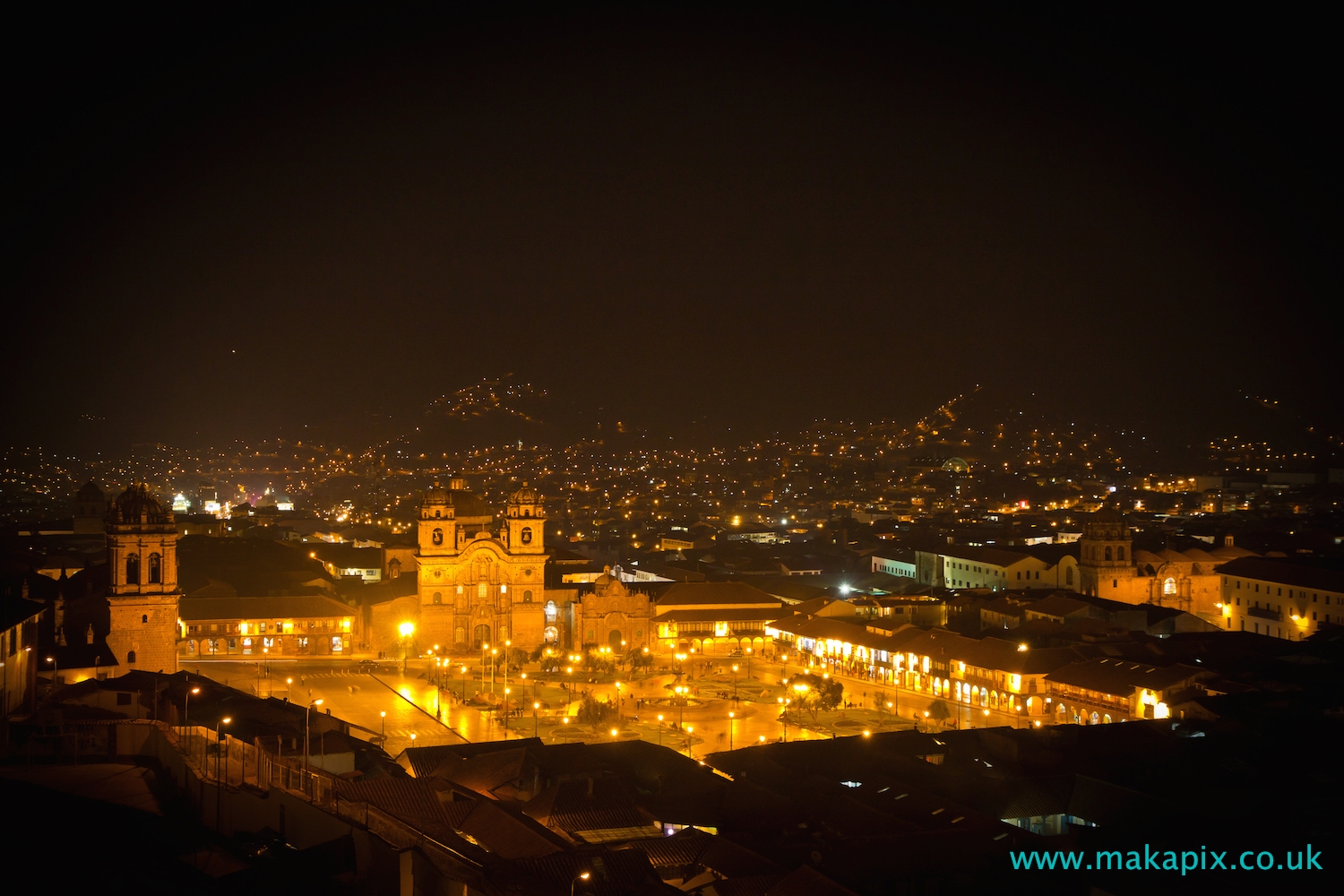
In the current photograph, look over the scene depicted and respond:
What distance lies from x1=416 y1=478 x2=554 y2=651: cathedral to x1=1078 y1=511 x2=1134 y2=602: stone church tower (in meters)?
15.6

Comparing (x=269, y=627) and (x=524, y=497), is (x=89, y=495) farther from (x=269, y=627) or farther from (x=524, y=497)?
(x=524, y=497)

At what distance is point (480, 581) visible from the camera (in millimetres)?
35562

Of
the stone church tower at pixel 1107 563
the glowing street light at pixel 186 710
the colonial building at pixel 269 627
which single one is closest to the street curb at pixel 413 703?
the colonial building at pixel 269 627

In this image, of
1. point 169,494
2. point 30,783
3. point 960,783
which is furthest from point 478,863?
point 169,494

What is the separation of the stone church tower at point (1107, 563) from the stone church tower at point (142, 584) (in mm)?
24862

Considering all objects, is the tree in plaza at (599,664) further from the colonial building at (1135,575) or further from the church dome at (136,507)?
the colonial building at (1135,575)

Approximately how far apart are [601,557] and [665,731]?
34.4 m

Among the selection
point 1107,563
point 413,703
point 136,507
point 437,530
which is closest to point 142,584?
point 136,507

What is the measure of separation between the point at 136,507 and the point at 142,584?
158 cm

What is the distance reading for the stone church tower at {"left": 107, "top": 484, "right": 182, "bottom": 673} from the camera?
26.5m

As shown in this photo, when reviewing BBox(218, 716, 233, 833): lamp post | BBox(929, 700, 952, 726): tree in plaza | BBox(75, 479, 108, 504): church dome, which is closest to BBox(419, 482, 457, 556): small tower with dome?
BBox(929, 700, 952, 726): tree in plaza

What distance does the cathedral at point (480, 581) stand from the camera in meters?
35.2

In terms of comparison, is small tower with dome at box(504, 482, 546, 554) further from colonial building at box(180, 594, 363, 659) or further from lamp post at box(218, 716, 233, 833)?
lamp post at box(218, 716, 233, 833)

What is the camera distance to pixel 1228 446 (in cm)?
13388
